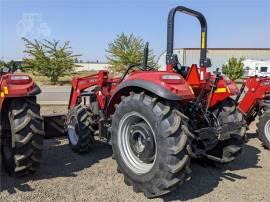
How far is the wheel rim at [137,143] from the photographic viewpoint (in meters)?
4.37

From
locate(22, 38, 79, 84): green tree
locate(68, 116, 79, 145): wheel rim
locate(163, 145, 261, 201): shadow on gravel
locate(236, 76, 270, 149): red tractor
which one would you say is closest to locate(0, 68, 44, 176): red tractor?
locate(68, 116, 79, 145): wheel rim

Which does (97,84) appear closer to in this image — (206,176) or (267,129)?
(206,176)

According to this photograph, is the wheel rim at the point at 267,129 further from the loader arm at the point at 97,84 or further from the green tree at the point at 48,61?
the green tree at the point at 48,61

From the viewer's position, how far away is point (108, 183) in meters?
4.76

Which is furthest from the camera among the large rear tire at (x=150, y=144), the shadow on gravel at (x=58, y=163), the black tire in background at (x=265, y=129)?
the black tire in background at (x=265, y=129)

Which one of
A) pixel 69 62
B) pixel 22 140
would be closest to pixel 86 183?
pixel 22 140

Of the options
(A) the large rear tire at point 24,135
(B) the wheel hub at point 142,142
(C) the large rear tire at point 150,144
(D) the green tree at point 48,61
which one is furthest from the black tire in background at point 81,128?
(D) the green tree at point 48,61

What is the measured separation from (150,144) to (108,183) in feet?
2.90

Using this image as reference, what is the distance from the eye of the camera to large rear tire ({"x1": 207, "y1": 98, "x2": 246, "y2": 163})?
4977 mm

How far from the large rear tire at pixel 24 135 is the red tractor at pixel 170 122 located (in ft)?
3.26

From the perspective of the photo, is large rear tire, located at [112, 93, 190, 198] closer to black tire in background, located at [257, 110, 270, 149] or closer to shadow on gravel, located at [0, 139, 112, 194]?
shadow on gravel, located at [0, 139, 112, 194]

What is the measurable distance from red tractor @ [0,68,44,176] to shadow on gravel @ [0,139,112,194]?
161 millimetres

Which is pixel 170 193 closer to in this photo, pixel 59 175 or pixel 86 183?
pixel 86 183

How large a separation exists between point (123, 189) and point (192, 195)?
2.83 ft
